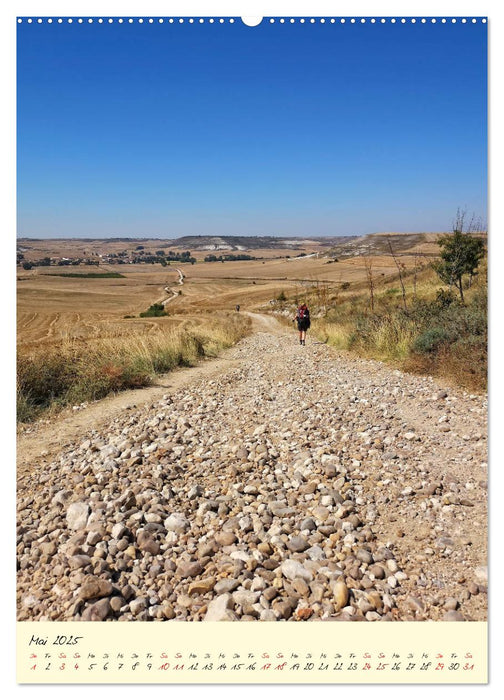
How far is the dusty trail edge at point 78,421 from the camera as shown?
18.0ft

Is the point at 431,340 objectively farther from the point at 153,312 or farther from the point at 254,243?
the point at 254,243

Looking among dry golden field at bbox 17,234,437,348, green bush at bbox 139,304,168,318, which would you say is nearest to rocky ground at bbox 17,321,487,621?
dry golden field at bbox 17,234,437,348

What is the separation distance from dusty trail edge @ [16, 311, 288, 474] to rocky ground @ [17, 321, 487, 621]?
23cm

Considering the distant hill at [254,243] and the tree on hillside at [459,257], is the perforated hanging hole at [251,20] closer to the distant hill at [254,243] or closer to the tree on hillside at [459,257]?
the tree on hillside at [459,257]

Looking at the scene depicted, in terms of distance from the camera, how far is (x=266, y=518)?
365 centimetres

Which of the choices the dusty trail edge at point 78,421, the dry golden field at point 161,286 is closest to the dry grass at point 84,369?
the dusty trail edge at point 78,421

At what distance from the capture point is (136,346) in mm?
11086

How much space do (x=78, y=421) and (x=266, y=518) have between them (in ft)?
13.8

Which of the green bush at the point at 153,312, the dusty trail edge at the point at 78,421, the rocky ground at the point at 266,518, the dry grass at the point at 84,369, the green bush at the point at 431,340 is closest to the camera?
the rocky ground at the point at 266,518

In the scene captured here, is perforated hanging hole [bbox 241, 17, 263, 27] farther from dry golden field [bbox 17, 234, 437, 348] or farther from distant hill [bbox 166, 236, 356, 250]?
distant hill [bbox 166, 236, 356, 250]

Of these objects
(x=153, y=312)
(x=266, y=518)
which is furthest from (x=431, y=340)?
(x=153, y=312)

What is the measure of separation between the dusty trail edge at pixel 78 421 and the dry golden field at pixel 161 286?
177 centimetres

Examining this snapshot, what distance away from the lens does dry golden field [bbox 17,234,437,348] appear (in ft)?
37.1

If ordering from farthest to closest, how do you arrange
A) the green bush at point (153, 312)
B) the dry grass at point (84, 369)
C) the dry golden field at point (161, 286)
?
the green bush at point (153, 312), the dry golden field at point (161, 286), the dry grass at point (84, 369)
